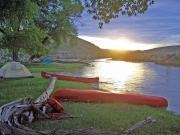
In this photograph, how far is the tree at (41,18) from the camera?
15062mm

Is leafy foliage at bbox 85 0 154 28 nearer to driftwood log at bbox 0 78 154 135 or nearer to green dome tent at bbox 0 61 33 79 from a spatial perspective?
driftwood log at bbox 0 78 154 135

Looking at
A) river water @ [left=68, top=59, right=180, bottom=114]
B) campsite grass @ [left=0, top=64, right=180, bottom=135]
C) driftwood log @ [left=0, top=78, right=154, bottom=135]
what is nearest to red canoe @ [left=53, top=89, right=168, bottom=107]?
campsite grass @ [left=0, top=64, right=180, bottom=135]

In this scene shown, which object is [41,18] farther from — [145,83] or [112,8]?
[112,8]

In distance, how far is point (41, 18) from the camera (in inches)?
2341

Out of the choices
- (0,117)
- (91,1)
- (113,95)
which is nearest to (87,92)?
(113,95)

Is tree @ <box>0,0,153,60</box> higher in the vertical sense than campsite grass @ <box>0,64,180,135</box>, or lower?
higher

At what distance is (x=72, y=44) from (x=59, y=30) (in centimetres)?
654

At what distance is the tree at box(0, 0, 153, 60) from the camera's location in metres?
15.1

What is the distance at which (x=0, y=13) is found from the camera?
21922 mm

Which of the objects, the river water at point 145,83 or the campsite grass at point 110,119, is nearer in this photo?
the campsite grass at point 110,119

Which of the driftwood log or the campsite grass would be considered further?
the campsite grass

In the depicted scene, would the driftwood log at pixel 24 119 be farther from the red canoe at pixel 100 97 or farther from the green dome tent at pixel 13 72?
the green dome tent at pixel 13 72

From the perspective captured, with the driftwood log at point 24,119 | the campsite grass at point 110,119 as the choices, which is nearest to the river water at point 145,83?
the campsite grass at point 110,119

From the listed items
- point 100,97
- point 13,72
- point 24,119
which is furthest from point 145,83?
point 24,119
